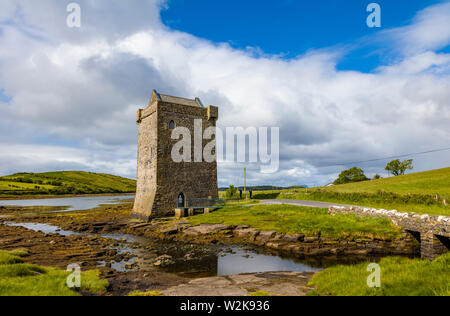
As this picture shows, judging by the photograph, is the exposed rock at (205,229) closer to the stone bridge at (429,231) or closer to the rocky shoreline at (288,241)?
the rocky shoreline at (288,241)

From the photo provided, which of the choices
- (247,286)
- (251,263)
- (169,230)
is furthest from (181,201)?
(247,286)

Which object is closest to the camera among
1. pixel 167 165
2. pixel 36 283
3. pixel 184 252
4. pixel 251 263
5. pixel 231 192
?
pixel 36 283

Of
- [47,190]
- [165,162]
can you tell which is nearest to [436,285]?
[165,162]

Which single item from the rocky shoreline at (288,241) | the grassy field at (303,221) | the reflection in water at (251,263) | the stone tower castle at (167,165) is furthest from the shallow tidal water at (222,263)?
the stone tower castle at (167,165)

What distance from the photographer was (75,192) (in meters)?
129

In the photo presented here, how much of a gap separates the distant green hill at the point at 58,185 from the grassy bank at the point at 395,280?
430ft

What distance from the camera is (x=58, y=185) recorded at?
131 m

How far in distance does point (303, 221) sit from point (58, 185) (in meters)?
142

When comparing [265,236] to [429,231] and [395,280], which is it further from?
[395,280]

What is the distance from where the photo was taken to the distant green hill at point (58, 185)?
4434 inches

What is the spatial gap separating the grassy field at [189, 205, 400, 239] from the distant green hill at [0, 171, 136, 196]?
116 m

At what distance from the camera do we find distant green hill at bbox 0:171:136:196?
113m
